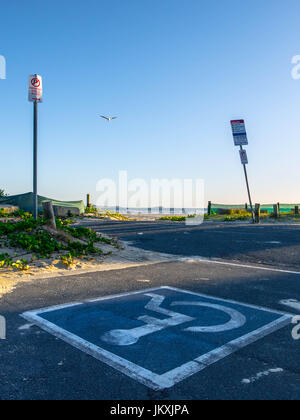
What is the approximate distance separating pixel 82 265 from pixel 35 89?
16.3 feet

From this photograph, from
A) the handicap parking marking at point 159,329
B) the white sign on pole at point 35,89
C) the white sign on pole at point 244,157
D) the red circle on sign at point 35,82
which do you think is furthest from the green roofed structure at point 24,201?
the handicap parking marking at point 159,329

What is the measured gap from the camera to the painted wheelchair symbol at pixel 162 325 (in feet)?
10.5

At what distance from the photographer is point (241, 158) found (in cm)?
2083

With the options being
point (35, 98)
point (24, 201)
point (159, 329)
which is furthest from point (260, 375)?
point (24, 201)

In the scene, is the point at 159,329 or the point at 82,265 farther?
the point at 82,265

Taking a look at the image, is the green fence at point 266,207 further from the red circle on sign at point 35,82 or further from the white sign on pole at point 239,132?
the red circle on sign at point 35,82

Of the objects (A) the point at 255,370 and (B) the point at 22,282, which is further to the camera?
(B) the point at 22,282

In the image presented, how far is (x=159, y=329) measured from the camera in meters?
3.45

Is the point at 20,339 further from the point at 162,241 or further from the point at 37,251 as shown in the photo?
the point at 162,241

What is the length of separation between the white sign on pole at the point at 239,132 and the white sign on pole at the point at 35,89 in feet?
48.1

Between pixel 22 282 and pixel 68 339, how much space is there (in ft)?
8.82

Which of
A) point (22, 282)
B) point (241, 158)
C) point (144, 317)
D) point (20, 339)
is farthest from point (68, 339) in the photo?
point (241, 158)

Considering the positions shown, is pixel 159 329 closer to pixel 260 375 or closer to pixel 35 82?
pixel 260 375
